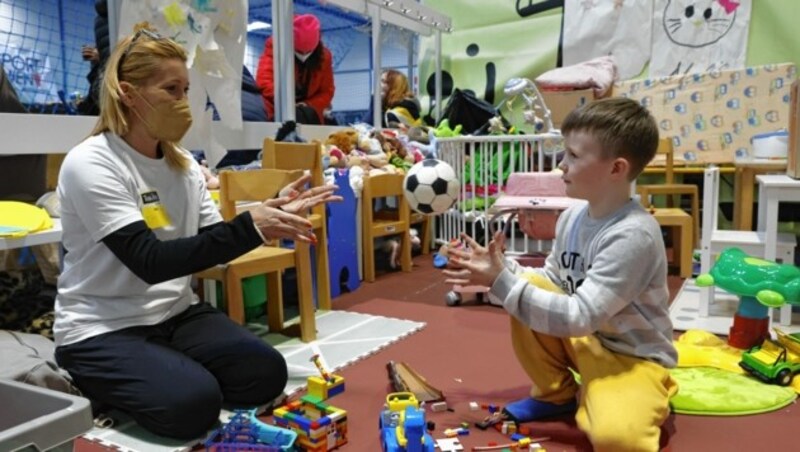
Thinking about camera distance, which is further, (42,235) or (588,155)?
(42,235)

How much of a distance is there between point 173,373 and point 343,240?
1690 millimetres

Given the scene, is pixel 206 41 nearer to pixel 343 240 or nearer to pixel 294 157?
pixel 294 157

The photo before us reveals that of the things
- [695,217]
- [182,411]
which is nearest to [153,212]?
[182,411]

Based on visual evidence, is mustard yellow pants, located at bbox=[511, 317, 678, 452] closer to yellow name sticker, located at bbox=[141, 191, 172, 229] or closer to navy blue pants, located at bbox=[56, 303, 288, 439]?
navy blue pants, located at bbox=[56, 303, 288, 439]

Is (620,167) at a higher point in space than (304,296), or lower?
higher

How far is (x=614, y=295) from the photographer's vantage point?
1406mm

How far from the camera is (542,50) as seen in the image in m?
Result: 5.21

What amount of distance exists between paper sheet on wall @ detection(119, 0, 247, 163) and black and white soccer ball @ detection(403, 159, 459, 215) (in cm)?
93

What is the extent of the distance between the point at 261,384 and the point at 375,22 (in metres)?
3.30

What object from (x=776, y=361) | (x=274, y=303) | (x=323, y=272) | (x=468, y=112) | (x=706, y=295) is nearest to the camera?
(x=776, y=361)

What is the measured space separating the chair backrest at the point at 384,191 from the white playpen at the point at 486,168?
A: 436 millimetres

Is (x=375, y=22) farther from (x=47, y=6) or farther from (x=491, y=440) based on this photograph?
(x=491, y=440)

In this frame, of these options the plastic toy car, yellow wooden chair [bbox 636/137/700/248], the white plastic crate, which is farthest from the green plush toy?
the white plastic crate

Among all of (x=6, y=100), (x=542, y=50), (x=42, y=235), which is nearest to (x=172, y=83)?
(x=42, y=235)
